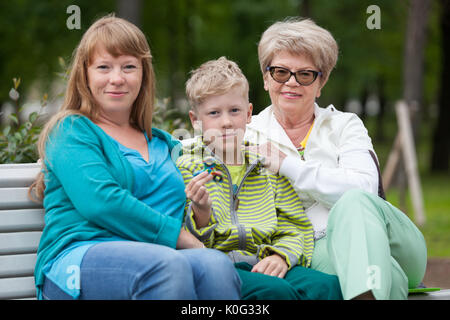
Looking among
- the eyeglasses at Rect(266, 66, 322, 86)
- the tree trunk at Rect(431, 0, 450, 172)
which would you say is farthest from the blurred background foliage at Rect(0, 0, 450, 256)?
the eyeglasses at Rect(266, 66, 322, 86)

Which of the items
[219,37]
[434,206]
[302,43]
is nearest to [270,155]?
[302,43]

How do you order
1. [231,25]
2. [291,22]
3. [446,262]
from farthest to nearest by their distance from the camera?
[231,25], [446,262], [291,22]

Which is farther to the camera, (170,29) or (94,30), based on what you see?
(170,29)

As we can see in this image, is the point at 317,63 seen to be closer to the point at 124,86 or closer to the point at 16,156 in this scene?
the point at 124,86

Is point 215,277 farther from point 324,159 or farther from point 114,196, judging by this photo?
point 324,159

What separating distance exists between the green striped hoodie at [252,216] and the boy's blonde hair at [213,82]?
0.25 meters

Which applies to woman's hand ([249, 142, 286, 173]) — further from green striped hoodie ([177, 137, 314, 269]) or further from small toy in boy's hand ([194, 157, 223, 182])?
small toy in boy's hand ([194, 157, 223, 182])

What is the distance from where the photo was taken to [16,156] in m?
3.67

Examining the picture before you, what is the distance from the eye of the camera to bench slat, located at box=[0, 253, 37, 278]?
2832 millimetres

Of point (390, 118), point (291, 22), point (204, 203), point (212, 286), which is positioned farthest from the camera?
point (390, 118)

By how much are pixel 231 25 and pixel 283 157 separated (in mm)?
17305

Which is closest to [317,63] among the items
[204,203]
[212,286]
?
[204,203]

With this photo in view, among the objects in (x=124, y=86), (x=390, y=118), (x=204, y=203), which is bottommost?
(x=390, y=118)

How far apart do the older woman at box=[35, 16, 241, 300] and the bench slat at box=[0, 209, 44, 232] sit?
0.12m
